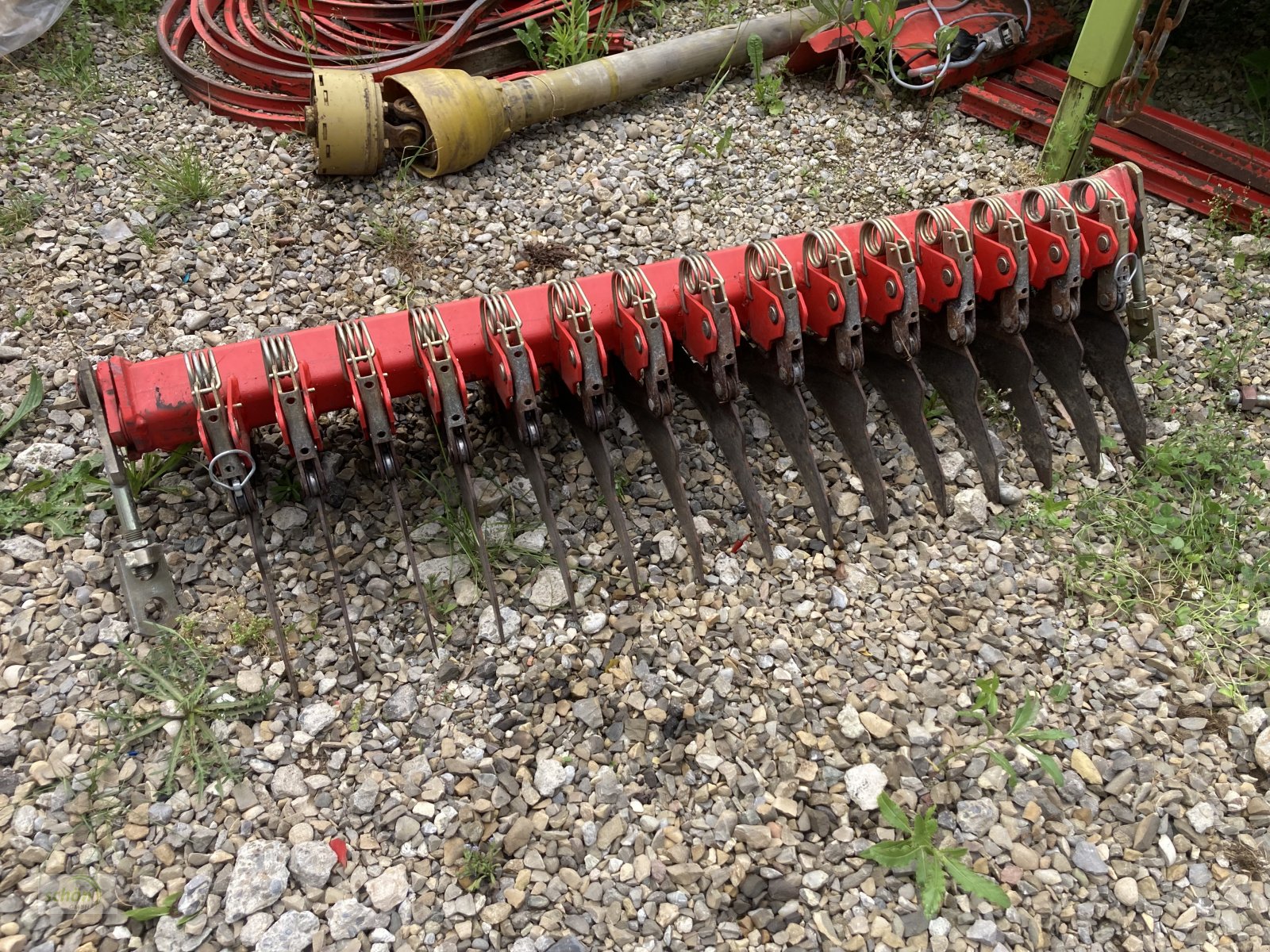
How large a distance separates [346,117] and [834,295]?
187 centimetres

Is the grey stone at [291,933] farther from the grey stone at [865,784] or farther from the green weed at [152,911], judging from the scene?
the grey stone at [865,784]

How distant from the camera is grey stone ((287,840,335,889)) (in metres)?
2.01

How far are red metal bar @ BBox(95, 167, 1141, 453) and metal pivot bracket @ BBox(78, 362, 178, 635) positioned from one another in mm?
28

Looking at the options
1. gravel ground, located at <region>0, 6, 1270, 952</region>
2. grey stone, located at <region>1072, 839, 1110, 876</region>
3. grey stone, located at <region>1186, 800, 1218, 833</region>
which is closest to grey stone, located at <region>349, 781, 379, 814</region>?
gravel ground, located at <region>0, 6, 1270, 952</region>

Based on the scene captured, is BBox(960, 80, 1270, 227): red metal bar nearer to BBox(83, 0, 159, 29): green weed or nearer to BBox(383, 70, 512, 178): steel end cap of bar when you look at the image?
BBox(383, 70, 512, 178): steel end cap of bar

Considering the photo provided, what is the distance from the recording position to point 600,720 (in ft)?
7.47

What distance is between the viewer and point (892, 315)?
2680 mm

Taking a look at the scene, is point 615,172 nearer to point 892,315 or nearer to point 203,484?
point 892,315

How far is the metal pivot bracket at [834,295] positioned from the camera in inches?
101

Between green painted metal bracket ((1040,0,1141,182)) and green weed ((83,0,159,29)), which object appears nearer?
green painted metal bracket ((1040,0,1141,182))

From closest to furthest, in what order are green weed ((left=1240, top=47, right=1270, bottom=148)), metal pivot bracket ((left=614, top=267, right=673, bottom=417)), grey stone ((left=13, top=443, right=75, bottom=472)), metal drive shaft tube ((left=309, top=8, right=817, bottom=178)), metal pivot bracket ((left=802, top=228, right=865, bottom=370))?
Answer: metal pivot bracket ((left=614, top=267, right=673, bottom=417)), metal pivot bracket ((left=802, top=228, right=865, bottom=370)), grey stone ((left=13, top=443, right=75, bottom=472)), metal drive shaft tube ((left=309, top=8, right=817, bottom=178)), green weed ((left=1240, top=47, right=1270, bottom=148))

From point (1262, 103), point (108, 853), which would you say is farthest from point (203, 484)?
point (1262, 103)

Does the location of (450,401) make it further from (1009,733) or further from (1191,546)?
(1191,546)

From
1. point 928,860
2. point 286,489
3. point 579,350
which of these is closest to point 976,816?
point 928,860
